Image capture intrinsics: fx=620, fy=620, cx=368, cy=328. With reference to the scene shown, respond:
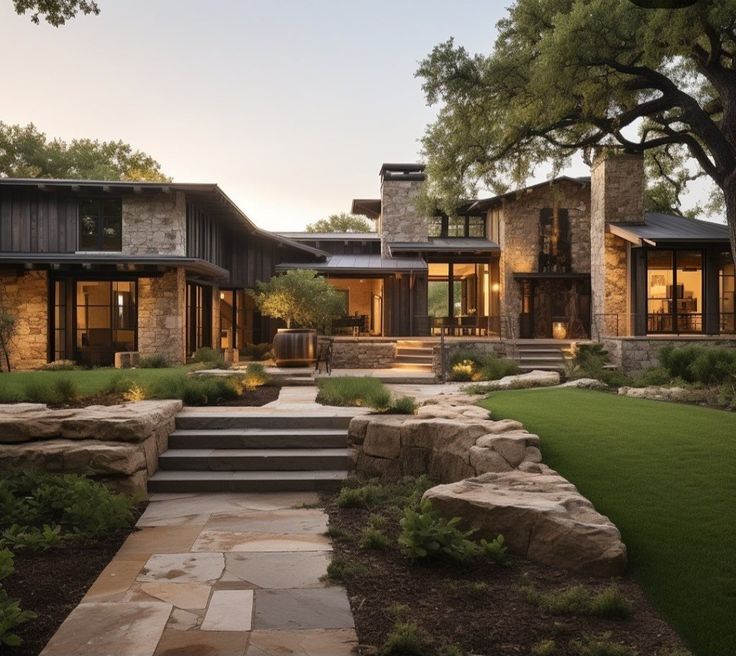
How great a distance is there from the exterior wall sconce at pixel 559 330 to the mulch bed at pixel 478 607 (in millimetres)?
18049

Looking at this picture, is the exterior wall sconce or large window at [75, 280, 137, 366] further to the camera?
the exterior wall sconce

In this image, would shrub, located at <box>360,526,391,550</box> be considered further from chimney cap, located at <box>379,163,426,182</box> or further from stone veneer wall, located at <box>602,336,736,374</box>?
chimney cap, located at <box>379,163,426,182</box>

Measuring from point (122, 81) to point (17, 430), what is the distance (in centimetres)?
1843

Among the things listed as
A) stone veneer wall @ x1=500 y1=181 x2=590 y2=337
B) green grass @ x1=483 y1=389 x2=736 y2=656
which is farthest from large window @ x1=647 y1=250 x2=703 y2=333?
green grass @ x1=483 y1=389 x2=736 y2=656

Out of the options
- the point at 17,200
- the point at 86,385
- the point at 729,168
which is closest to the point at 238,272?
the point at 17,200

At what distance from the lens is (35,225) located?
17203mm

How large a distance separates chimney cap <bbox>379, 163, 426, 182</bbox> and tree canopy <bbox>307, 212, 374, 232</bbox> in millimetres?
19639

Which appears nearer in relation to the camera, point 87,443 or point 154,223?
point 87,443

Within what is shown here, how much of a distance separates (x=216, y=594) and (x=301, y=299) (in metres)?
12.8

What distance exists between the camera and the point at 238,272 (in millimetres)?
21969

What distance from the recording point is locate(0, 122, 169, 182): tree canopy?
31.0 m

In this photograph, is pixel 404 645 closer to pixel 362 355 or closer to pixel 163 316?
pixel 362 355

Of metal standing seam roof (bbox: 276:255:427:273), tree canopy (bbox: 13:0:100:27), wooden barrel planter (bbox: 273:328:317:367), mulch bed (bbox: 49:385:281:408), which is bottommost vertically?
mulch bed (bbox: 49:385:281:408)

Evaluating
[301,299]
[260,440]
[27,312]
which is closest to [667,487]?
[260,440]
